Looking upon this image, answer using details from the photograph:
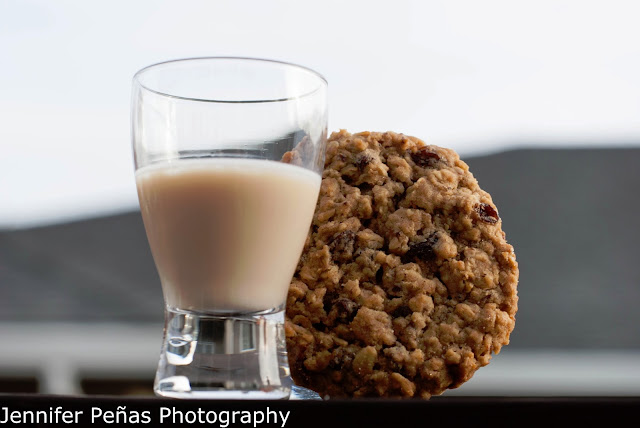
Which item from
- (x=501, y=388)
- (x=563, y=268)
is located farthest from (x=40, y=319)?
(x=563, y=268)

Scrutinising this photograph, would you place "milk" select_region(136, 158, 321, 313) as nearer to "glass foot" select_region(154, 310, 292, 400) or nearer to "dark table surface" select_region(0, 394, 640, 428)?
"glass foot" select_region(154, 310, 292, 400)

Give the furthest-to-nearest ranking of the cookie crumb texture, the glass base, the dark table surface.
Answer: the cookie crumb texture < the glass base < the dark table surface

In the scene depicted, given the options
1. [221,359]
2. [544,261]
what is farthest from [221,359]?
[544,261]

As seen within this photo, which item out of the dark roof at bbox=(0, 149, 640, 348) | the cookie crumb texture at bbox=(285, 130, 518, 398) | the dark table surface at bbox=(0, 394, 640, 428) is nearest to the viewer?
the dark table surface at bbox=(0, 394, 640, 428)

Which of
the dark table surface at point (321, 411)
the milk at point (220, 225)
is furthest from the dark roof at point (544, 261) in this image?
the dark table surface at point (321, 411)

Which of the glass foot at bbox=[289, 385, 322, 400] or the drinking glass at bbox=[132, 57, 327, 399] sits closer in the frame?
the drinking glass at bbox=[132, 57, 327, 399]

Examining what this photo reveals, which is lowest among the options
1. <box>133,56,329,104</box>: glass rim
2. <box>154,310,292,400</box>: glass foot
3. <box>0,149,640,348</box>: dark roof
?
<box>0,149,640,348</box>: dark roof

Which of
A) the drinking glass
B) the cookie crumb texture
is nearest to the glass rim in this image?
the drinking glass

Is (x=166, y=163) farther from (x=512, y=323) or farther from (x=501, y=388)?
(x=501, y=388)
